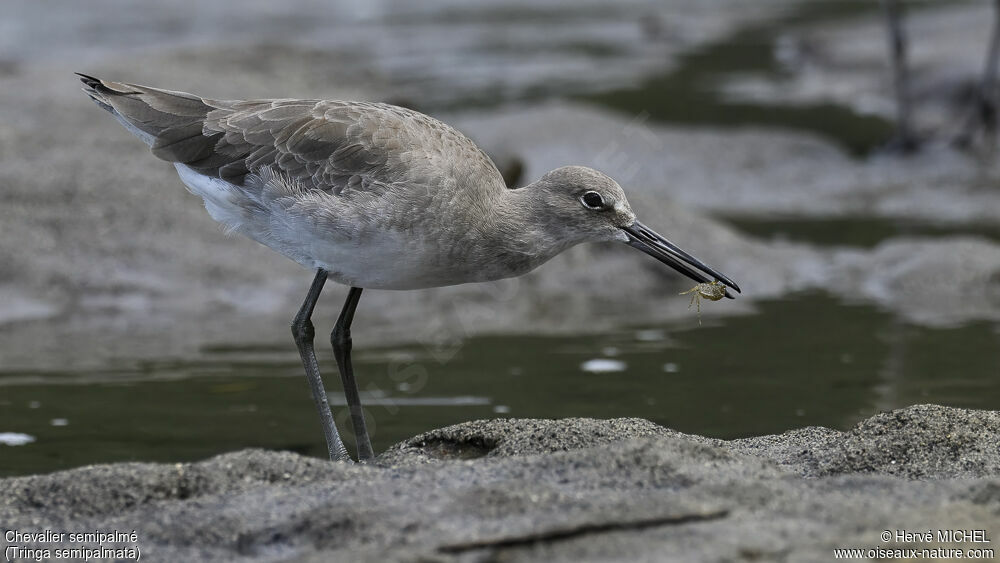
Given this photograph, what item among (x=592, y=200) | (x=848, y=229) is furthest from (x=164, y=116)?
(x=848, y=229)

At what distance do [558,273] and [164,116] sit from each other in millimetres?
5247

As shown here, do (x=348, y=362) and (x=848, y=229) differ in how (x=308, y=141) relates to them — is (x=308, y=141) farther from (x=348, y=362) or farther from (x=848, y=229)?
(x=848, y=229)

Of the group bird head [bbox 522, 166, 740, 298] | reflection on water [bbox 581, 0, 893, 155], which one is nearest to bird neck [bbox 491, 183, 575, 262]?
bird head [bbox 522, 166, 740, 298]

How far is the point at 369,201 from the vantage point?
658cm

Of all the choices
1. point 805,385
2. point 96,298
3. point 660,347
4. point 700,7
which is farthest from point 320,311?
point 700,7

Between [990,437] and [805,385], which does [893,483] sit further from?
[805,385]

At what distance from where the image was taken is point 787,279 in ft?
38.7

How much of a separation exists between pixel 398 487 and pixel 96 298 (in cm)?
658

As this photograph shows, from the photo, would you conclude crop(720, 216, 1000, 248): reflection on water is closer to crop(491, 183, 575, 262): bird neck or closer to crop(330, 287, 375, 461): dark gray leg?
crop(491, 183, 575, 262): bird neck

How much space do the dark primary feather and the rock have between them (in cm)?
166

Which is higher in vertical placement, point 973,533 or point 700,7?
point 700,7

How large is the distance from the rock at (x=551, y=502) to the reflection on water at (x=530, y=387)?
193 centimetres

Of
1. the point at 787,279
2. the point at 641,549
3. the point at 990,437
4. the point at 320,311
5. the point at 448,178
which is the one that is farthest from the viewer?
the point at 787,279

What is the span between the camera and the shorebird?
6566 mm
